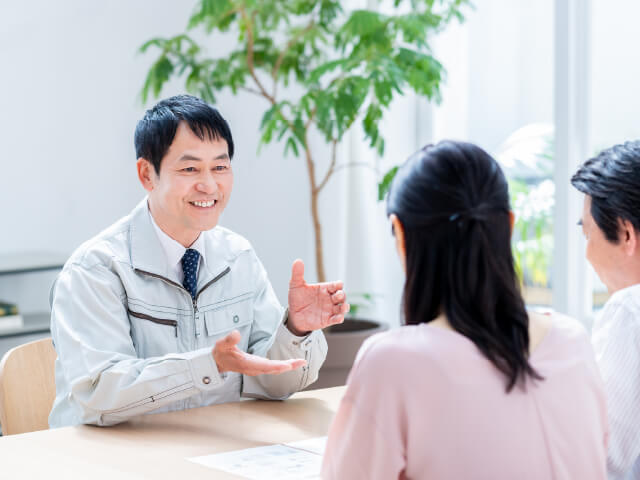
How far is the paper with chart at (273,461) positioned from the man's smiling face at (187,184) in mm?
572

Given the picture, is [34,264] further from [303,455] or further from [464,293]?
[464,293]

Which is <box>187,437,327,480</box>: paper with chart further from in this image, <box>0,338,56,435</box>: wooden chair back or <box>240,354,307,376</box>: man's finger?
<box>0,338,56,435</box>: wooden chair back

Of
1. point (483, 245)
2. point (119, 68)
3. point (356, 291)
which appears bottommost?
point (356, 291)

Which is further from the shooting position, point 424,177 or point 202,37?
point 202,37

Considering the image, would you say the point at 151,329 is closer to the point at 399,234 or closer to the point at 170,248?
the point at 170,248

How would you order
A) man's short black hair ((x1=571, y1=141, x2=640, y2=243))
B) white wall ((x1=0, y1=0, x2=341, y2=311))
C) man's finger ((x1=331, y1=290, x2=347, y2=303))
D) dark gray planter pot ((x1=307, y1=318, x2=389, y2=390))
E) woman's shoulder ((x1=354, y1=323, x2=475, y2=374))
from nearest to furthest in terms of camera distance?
woman's shoulder ((x1=354, y1=323, x2=475, y2=374)) → man's short black hair ((x1=571, y1=141, x2=640, y2=243)) → man's finger ((x1=331, y1=290, x2=347, y2=303)) → dark gray planter pot ((x1=307, y1=318, x2=389, y2=390)) → white wall ((x1=0, y1=0, x2=341, y2=311))

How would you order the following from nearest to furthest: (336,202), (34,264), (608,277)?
(608,277), (34,264), (336,202)

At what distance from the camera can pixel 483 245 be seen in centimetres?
103

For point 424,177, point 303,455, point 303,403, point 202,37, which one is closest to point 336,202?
point 202,37

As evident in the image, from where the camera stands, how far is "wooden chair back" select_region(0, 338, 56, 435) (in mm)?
1804

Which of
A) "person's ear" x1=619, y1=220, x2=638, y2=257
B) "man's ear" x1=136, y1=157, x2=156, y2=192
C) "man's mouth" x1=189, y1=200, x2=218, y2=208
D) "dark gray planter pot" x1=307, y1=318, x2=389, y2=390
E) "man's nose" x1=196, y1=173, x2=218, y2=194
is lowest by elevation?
"dark gray planter pot" x1=307, y1=318, x2=389, y2=390

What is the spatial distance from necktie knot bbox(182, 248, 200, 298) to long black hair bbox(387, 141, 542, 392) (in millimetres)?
841

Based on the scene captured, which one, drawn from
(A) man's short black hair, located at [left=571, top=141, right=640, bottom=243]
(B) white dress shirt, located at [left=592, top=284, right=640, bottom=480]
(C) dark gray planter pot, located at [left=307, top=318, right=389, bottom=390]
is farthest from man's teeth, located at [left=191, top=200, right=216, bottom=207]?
(C) dark gray planter pot, located at [left=307, top=318, right=389, bottom=390]

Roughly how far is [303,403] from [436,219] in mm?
844
